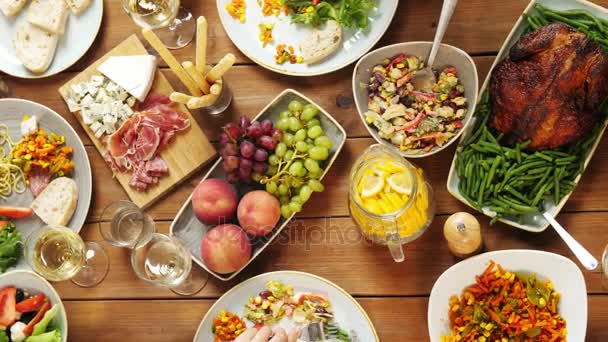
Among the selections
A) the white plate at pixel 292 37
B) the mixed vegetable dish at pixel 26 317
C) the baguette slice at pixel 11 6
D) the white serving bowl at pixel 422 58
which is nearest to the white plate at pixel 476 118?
the white serving bowl at pixel 422 58

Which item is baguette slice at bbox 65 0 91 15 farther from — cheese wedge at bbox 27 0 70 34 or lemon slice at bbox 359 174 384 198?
lemon slice at bbox 359 174 384 198

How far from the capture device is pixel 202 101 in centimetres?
164

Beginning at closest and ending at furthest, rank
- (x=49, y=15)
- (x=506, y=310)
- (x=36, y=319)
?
(x=506, y=310), (x=36, y=319), (x=49, y=15)

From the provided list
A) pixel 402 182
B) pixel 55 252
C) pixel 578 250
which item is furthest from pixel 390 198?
pixel 55 252

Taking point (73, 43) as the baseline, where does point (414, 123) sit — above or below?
below

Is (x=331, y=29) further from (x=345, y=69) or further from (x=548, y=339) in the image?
(x=548, y=339)

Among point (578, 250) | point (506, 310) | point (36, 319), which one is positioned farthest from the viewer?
point (36, 319)

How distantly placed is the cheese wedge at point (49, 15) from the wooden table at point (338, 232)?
11cm

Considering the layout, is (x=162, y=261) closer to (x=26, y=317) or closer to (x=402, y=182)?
(x=26, y=317)

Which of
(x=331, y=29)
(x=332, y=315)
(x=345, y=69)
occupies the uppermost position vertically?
(x=331, y=29)

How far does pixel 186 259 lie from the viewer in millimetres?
1705

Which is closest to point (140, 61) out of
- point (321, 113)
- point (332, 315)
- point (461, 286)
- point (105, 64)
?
point (105, 64)

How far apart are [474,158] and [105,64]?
99 centimetres

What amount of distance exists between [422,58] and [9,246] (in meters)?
→ 1.19
